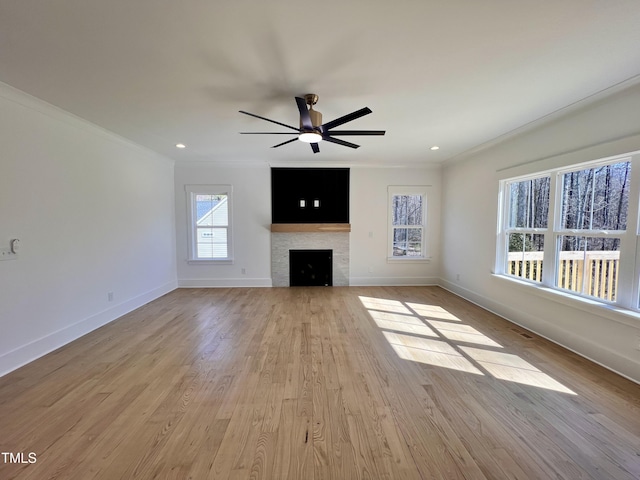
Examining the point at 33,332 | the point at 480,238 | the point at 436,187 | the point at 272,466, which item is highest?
the point at 436,187

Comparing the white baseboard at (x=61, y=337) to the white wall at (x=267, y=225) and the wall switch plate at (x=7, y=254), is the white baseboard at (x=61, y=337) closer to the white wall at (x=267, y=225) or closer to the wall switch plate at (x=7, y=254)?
the wall switch plate at (x=7, y=254)

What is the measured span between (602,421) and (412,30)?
2939mm

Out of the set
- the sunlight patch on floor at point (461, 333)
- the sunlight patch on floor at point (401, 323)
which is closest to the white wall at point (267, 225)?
the sunlight patch on floor at point (401, 323)

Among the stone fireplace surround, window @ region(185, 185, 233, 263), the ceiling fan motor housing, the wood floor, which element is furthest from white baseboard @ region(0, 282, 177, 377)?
the ceiling fan motor housing

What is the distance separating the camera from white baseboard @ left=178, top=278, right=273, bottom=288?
18.2 ft

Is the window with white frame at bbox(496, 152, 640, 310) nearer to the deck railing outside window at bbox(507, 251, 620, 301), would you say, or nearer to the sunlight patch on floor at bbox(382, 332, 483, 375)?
the deck railing outside window at bbox(507, 251, 620, 301)

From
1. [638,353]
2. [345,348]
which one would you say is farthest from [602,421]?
[345,348]

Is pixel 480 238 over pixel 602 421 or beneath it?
over

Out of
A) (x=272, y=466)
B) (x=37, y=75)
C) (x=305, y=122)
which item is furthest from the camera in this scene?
(x=305, y=122)

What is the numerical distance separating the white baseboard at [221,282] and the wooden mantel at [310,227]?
1164 millimetres

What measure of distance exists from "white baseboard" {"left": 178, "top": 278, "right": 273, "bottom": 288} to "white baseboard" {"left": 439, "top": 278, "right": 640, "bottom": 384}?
4.05m

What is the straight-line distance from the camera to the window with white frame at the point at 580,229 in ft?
7.85

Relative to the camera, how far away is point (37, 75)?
2.19 m

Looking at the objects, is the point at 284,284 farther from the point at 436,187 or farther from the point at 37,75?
the point at 37,75
